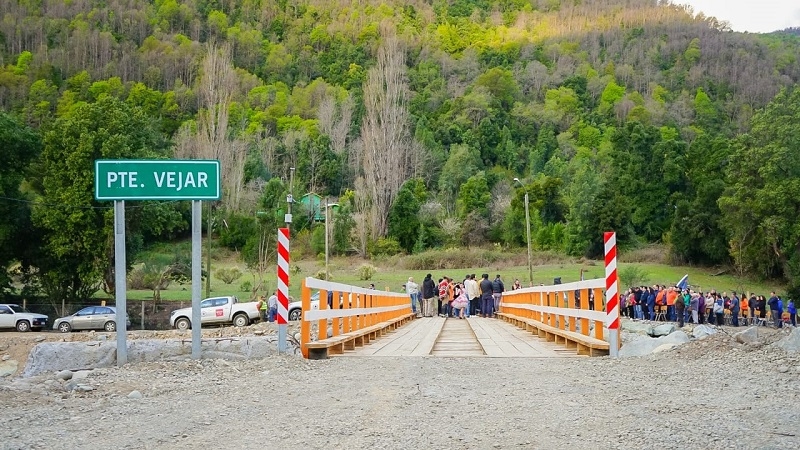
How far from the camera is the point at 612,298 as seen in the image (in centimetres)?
1044

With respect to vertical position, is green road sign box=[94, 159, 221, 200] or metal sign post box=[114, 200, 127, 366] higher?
green road sign box=[94, 159, 221, 200]

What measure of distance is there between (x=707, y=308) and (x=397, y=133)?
5560cm

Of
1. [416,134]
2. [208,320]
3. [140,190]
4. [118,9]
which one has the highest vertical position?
[118,9]

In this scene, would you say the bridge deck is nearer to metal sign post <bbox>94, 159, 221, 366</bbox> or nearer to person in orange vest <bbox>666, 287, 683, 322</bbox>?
metal sign post <bbox>94, 159, 221, 366</bbox>

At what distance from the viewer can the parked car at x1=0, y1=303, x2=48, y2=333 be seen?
37.7 metres

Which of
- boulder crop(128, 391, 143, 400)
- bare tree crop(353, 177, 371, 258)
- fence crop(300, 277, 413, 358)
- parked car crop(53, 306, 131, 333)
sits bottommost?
parked car crop(53, 306, 131, 333)

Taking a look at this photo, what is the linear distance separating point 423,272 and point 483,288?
34768mm

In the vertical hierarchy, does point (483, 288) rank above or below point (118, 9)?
below

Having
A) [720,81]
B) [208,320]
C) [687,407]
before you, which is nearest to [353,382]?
[687,407]

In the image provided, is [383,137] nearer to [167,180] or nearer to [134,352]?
[167,180]

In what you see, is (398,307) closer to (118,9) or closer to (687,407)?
(687,407)

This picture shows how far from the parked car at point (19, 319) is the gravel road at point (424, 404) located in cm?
3187

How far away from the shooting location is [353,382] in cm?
803

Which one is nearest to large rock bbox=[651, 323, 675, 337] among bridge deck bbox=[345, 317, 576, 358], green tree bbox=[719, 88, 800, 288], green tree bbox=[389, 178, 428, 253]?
bridge deck bbox=[345, 317, 576, 358]
